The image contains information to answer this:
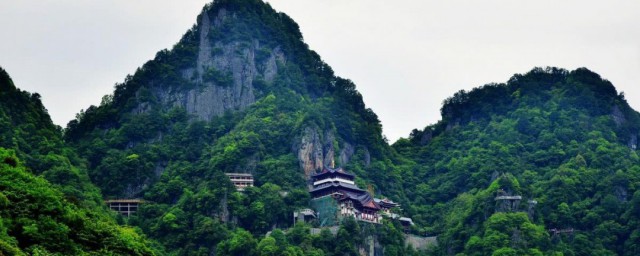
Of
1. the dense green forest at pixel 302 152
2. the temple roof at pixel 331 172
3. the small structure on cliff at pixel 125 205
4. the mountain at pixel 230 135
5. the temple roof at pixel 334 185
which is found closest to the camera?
the dense green forest at pixel 302 152

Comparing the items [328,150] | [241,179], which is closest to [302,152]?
[328,150]

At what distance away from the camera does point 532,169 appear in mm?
112625

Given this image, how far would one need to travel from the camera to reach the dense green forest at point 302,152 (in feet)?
314

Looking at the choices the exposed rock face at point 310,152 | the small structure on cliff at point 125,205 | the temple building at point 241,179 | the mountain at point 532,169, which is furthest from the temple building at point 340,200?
the small structure on cliff at point 125,205

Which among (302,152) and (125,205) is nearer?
(125,205)

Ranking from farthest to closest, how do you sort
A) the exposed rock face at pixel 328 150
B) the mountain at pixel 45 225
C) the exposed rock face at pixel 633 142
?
the exposed rock face at pixel 633 142
the exposed rock face at pixel 328 150
the mountain at pixel 45 225

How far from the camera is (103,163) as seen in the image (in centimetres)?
10462

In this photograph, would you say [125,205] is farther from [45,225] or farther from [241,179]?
[45,225]

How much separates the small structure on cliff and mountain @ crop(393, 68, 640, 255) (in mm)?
24833

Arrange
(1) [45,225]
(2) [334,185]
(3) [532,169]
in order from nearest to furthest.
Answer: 1. (1) [45,225]
2. (2) [334,185]
3. (3) [532,169]

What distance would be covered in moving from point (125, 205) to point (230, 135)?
13723mm

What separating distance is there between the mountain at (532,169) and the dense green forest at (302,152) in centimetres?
17

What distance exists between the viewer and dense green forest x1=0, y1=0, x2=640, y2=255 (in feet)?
314

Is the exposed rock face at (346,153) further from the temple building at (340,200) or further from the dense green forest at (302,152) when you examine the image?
the temple building at (340,200)
